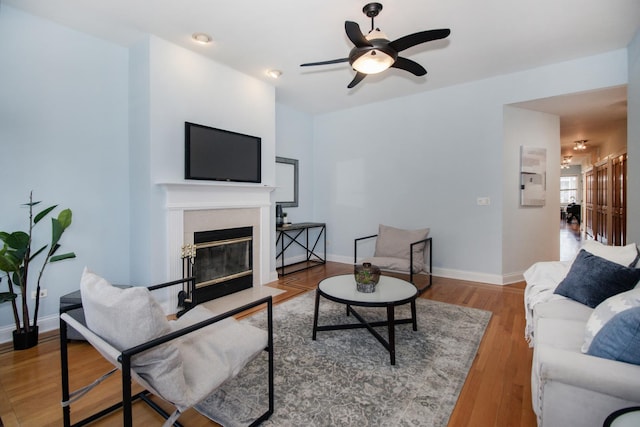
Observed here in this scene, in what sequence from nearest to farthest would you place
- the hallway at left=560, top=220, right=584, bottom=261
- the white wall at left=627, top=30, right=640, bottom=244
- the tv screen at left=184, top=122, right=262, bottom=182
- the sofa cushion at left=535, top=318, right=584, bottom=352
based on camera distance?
the sofa cushion at left=535, top=318, right=584, bottom=352
the white wall at left=627, top=30, right=640, bottom=244
the tv screen at left=184, top=122, right=262, bottom=182
the hallway at left=560, top=220, right=584, bottom=261

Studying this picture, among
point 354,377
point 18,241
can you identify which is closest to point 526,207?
point 354,377

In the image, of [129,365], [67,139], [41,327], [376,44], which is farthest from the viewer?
[67,139]

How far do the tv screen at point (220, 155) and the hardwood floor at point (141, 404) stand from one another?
1.92 metres

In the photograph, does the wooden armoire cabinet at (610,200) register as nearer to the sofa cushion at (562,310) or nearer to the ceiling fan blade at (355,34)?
the sofa cushion at (562,310)

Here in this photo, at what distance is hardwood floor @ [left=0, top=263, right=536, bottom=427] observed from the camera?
168 cm

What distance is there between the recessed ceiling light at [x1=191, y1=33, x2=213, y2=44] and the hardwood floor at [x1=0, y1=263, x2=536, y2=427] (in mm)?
2935

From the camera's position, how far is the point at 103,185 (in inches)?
123

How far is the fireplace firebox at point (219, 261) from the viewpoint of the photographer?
136 inches

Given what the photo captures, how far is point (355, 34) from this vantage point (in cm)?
226

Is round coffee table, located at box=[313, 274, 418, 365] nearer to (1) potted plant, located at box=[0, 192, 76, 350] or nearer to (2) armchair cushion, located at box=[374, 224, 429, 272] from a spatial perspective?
(2) armchair cushion, located at box=[374, 224, 429, 272]

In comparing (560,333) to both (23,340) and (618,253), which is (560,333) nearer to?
(618,253)

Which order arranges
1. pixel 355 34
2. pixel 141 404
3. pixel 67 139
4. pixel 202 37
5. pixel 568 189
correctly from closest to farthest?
pixel 141 404 < pixel 355 34 < pixel 67 139 < pixel 202 37 < pixel 568 189

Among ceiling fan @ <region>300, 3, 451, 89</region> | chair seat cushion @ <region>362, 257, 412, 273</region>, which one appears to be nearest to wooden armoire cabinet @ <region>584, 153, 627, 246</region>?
chair seat cushion @ <region>362, 257, 412, 273</region>

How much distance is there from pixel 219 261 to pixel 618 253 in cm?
373
